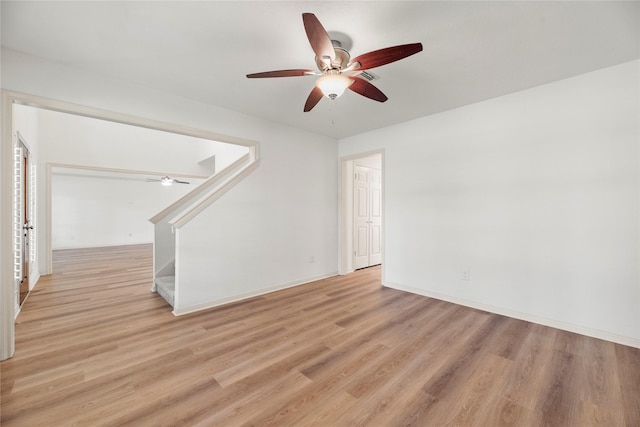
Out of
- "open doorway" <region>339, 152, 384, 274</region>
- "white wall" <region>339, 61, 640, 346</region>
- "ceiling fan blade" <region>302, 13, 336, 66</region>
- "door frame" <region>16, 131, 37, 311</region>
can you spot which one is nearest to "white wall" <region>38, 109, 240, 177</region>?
"door frame" <region>16, 131, 37, 311</region>

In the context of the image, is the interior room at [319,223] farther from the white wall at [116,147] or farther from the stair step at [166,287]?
the white wall at [116,147]

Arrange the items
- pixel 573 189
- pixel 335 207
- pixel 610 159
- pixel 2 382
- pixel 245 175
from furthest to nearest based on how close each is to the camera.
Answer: pixel 335 207, pixel 245 175, pixel 573 189, pixel 610 159, pixel 2 382

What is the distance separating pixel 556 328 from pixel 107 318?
4.69m

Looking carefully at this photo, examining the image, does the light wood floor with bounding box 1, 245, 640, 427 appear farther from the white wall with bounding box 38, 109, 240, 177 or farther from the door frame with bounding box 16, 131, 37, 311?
the white wall with bounding box 38, 109, 240, 177

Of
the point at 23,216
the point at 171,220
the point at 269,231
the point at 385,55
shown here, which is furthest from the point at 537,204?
the point at 23,216

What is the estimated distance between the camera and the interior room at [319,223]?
1.62 metres

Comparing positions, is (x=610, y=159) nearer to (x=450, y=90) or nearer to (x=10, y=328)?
(x=450, y=90)

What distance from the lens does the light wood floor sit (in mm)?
1461

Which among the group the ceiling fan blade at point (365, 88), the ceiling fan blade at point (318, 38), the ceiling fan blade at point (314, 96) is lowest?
the ceiling fan blade at point (365, 88)

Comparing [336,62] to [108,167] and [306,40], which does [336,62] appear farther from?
[108,167]

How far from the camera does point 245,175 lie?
342 cm

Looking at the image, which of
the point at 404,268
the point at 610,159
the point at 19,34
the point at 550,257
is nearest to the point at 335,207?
the point at 404,268

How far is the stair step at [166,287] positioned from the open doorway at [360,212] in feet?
8.76

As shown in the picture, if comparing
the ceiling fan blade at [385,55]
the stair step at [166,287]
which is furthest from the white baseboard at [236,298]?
the ceiling fan blade at [385,55]
